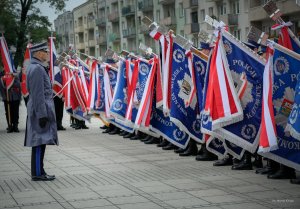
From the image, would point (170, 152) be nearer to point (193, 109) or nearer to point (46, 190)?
point (193, 109)

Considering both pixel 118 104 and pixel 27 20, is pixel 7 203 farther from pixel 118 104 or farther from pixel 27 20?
pixel 27 20

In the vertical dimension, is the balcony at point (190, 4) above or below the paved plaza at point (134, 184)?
above

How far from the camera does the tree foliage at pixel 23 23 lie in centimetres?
5016

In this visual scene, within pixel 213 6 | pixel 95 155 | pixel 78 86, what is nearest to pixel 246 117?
pixel 95 155

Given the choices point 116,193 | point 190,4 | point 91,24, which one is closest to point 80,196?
point 116,193

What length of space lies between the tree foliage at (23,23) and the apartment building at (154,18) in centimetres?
1210

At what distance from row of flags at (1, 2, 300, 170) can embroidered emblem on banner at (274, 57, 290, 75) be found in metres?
0.01

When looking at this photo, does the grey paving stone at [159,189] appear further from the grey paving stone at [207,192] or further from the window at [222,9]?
the window at [222,9]

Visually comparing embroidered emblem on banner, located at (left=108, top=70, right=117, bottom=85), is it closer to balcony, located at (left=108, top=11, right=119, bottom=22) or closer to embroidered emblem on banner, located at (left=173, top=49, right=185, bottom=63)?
embroidered emblem on banner, located at (left=173, top=49, right=185, bottom=63)

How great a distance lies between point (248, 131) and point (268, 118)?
46.2 inches

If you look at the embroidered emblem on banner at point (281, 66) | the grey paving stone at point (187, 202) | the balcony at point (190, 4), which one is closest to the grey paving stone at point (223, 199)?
the grey paving stone at point (187, 202)

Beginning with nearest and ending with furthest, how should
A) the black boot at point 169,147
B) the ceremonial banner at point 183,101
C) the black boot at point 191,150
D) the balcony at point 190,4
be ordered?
the ceremonial banner at point 183,101 < the black boot at point 191,150 < the black boot at point 169,147 < the balcony at point 190,4

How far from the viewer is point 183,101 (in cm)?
1196

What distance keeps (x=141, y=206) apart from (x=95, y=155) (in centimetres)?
542
